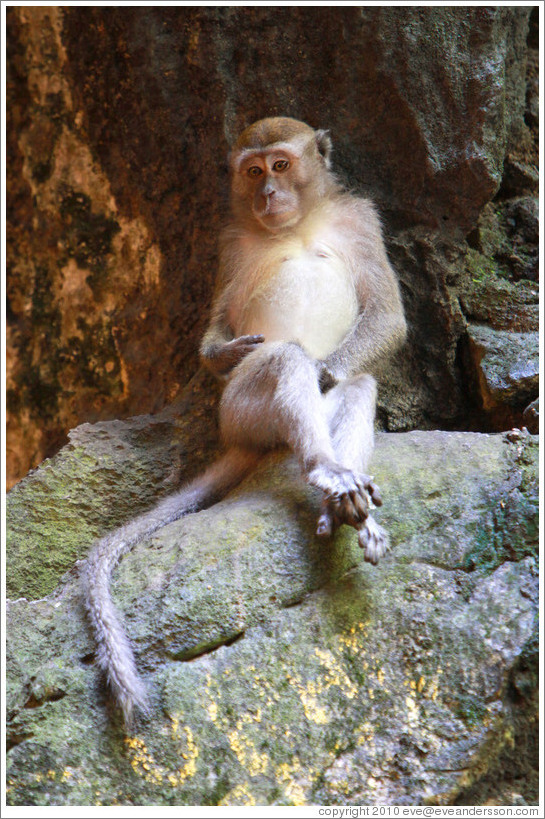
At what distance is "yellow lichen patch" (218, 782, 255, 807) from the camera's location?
3.67 meters

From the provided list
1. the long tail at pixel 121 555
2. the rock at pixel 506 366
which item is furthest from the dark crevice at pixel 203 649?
the rock at pixel 506 366

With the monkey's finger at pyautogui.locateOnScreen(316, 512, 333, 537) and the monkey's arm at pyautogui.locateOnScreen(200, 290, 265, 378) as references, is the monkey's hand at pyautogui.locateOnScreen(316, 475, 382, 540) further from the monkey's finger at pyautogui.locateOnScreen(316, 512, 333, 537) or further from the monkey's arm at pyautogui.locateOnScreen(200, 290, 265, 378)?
the monkey's arm at pyautogui.locateOnScreen(200, 290, 265, 378)

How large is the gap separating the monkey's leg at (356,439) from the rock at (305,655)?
0.17 metres

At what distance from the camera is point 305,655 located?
399 cm

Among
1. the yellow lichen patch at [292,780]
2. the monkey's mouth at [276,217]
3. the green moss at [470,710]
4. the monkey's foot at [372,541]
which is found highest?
the monkey's mouth at [276,217]

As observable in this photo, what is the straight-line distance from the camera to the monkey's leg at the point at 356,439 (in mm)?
4098

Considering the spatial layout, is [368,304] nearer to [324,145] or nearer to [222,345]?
[222,345]

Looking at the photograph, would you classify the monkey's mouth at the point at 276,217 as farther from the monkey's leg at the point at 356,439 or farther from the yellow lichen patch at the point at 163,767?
the yellow lichen patch at the point at 163,767

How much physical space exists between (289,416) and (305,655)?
4.14 feet

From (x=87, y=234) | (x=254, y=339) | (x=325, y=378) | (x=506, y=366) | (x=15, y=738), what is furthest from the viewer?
(x=87, y=234)

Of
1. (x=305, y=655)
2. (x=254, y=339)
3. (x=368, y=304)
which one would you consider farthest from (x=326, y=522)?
(x=368, y=304)

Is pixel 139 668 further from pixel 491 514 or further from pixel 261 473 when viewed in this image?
pixel 491 514

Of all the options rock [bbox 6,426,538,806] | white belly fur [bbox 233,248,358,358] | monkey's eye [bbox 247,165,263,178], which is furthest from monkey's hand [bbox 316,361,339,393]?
monkey's eye [bbox 247,165,263,178]

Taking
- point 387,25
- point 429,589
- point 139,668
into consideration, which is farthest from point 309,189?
point 139,668
